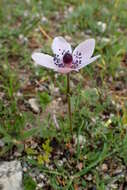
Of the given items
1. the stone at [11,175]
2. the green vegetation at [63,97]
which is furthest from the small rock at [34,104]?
the stone at [11,175]

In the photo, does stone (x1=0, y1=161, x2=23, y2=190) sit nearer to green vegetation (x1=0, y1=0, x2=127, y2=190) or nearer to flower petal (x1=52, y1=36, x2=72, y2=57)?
green vegetation (x1=0, y1=0, x2=127, y2=190)

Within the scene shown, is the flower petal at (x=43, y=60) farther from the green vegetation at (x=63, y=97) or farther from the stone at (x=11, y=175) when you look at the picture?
the stone at (x=11, y=175)

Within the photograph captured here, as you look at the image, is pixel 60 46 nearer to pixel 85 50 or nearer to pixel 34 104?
pixel 85 50

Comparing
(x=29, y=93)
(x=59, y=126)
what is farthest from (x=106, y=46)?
(x=59, y=126)

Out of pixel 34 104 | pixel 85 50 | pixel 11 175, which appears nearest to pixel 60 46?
pixel 85 50

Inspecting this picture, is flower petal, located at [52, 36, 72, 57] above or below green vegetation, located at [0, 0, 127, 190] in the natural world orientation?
above

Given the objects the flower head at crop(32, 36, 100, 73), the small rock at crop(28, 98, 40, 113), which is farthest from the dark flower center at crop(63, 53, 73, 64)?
the small rock at crop(28, 98, 40, 113)
